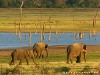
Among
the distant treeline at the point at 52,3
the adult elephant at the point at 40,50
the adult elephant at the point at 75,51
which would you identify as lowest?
the distant treeline at the point at 52,3

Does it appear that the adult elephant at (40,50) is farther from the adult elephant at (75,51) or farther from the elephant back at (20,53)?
the elephant back at (20,53)

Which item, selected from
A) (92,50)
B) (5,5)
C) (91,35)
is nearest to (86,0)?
(5,5)

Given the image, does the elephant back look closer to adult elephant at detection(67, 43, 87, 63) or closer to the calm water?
adult elephant at detection(67, 43, 87, 63)

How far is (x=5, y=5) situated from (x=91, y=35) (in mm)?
Answer: 68845

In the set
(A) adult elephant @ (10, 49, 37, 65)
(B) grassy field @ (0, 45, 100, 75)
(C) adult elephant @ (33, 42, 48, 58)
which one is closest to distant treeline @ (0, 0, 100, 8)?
(B) grassy field @ (0, 45, 100, 75)

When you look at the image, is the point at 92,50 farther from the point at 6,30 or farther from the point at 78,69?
the point at 6,30

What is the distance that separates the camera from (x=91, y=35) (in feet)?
225

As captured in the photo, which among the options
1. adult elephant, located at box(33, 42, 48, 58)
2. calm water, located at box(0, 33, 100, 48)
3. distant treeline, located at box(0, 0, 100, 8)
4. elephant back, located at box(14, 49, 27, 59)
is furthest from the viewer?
distant treeline, located at box(0, 0, 100, 8)

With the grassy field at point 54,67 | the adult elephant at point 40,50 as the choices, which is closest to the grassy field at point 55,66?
the grassy field at point 54,67

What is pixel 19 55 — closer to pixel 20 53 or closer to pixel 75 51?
pixel 20 53

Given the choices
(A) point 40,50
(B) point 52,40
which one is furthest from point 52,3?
(A) point 40,50

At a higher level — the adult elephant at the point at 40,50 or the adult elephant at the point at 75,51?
the adult elephant at the point at 75,51

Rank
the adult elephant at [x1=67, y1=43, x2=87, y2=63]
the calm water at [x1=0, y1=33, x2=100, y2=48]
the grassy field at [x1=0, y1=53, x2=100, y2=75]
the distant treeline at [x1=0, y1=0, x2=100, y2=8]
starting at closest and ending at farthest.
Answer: the grassy field at [x1=0, y1=53, x2=100, y2=75], the adult elephant at [x1=67, y1=43, x2=87, y2=63], the calm water at [x1=0, y1=33, x2=100, y2=48], the distant treeline at [x1=0, y1=0, x2=100, y2=8]

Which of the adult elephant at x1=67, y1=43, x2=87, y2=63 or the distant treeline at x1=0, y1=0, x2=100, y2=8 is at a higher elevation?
the adult elephant at x1=67, y1=43, x2=87, y2=63
